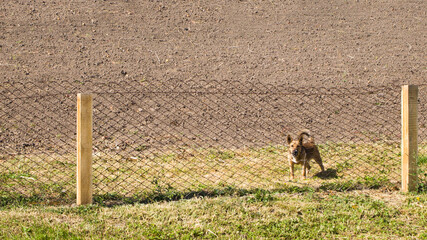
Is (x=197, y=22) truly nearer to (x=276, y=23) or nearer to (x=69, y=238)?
(x=276, y=23)

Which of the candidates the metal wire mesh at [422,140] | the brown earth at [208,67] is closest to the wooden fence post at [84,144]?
the brown earth at [208,67]

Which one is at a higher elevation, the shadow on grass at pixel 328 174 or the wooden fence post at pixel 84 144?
the wooden fence post at pixel 84 144

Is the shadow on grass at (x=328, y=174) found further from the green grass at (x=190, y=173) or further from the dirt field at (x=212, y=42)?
the dirt field at (x=212, y=42)

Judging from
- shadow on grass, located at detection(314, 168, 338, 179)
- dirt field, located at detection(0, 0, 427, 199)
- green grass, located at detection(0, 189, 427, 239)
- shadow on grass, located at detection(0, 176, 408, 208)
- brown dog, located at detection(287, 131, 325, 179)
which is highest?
dirt field, located at detection(0, 0, 427, 199)

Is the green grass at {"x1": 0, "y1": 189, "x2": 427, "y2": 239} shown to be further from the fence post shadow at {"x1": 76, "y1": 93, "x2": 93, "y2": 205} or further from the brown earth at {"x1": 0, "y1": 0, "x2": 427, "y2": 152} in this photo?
the brown earth at {"x1": 0, "y1": 0, "x2": 427, "y2": 152}

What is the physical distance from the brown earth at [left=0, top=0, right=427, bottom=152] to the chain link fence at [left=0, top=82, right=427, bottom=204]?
1.9 inches

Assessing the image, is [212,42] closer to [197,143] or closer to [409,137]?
[197,143]

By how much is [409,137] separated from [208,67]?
248 inches

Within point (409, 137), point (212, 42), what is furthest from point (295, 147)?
point (212, 42)

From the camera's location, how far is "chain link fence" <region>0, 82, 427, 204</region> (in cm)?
553

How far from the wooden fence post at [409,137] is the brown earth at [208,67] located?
1914mm

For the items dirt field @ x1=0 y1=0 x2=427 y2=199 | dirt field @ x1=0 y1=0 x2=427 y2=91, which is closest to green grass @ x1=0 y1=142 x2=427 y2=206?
dirt field @ x1=0 y1=0 x2=427 y2=199

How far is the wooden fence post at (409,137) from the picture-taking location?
16.6 feet

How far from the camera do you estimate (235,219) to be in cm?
439
